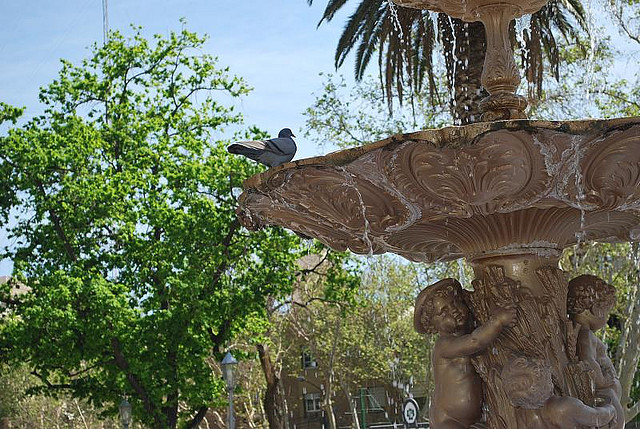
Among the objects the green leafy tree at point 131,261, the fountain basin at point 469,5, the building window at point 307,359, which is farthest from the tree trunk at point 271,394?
the fountain basin at point 469,5

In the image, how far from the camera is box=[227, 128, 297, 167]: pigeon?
17.4 ft

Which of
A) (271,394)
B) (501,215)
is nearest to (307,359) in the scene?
(271,394)

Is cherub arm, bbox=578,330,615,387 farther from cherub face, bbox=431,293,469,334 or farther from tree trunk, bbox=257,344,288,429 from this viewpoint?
tree trunk, bbox=257,344,288,429

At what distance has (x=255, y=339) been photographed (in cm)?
2275

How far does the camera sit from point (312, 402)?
57469 mm

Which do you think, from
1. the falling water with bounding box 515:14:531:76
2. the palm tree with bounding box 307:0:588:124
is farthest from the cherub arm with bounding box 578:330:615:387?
the falling water with bounding box 515:14:531:76

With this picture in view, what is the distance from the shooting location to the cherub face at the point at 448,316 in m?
5.36

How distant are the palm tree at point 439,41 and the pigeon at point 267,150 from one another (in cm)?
886

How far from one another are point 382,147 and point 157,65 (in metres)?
21.3

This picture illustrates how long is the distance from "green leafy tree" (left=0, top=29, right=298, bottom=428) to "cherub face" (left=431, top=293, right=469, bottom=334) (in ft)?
53.0

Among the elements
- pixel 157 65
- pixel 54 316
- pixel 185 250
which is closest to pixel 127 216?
pixel 185 250

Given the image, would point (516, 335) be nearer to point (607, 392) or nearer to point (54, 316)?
point (607, 392)

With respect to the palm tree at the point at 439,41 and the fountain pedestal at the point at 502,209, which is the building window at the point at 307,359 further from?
the fountain pedestal at the point at 502,209

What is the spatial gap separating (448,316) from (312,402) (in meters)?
53.2
